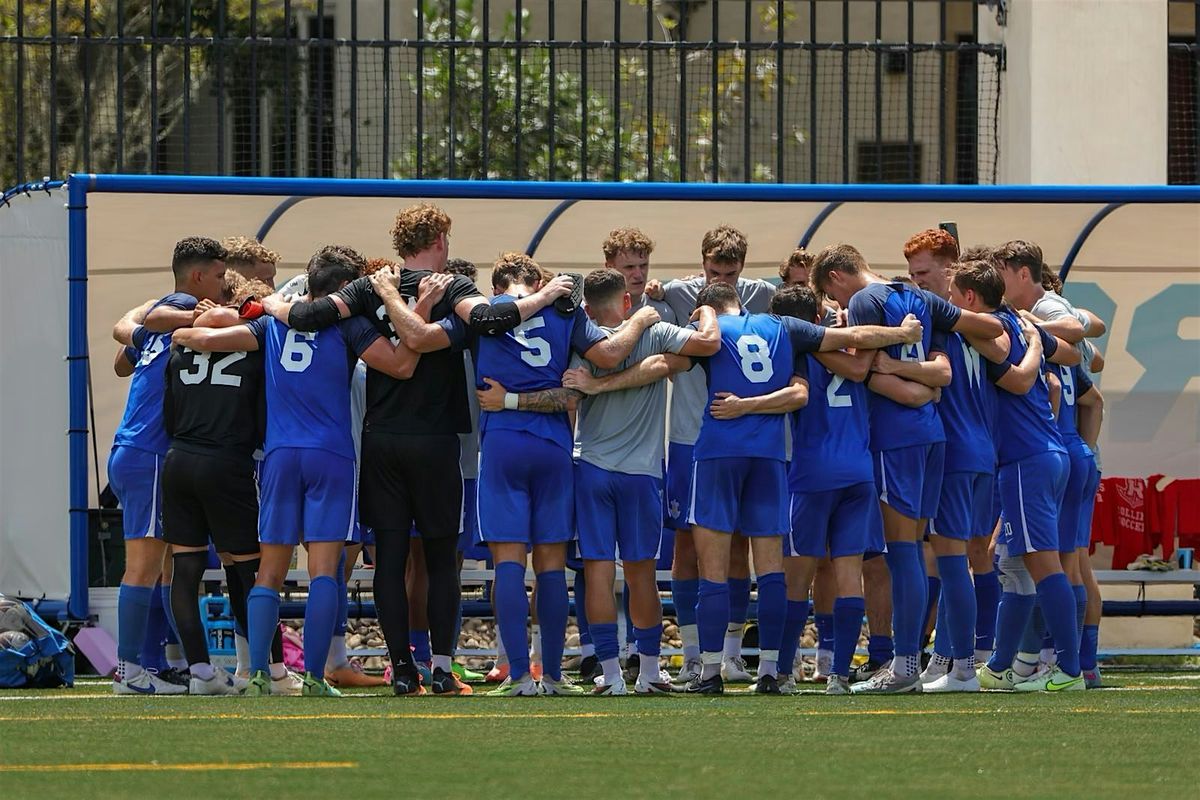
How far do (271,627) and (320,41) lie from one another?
4.30m

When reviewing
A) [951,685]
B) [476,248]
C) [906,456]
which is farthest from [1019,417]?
[476,248]

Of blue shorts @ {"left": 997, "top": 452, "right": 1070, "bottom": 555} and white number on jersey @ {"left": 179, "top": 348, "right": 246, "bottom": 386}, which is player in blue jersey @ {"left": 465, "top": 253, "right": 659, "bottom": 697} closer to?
white number on jersey @ {"left": 179, "top": 348, "right": 246, "bottom": 386}

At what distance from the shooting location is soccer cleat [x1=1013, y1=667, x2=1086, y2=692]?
809 centimetres

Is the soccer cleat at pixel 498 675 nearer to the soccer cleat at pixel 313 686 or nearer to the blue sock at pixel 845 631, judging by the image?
the soccer cleat at pixel 313 686

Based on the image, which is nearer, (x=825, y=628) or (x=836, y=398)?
(x=836, y=398)

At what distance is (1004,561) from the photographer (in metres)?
8.24

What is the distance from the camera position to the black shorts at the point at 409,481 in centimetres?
756

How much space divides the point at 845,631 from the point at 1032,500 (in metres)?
0.98

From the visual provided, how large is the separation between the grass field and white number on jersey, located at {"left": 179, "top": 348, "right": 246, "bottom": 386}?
4.27 ft

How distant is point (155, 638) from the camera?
8.53m

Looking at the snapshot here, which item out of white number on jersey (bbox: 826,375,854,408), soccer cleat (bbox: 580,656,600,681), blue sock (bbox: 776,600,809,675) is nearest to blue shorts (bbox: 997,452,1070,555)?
white number on jersey (bbox: 826,375,854,408)

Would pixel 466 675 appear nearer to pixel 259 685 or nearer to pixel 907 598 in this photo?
pixel 259 685

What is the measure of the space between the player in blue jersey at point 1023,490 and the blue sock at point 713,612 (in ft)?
4.13

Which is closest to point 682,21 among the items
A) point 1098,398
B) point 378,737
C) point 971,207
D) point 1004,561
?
point 971,207
